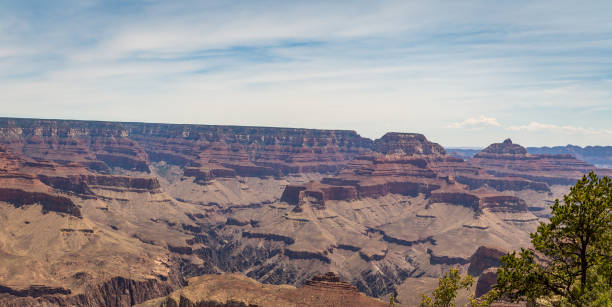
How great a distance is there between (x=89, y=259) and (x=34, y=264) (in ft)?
71.5

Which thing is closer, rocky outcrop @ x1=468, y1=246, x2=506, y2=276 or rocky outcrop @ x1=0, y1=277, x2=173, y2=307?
rocky outcrop @ x1=0, y1=277, x2=173, y2=307

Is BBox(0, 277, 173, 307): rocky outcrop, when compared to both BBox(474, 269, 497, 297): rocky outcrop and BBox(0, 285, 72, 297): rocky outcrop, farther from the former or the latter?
BBox(474, 269, 497, 297): rocky outcrop

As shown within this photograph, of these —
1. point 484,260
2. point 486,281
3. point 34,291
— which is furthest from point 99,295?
point 484,260

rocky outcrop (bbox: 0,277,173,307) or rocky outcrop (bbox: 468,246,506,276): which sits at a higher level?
rocky outcrop (bbox: 468,246,506,276)

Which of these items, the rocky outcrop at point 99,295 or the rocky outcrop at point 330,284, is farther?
the rocky outcrop at point 99,295

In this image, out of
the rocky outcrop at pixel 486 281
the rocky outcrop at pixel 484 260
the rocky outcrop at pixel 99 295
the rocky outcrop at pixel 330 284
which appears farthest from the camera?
the rocky outcrop at pixel 484 260

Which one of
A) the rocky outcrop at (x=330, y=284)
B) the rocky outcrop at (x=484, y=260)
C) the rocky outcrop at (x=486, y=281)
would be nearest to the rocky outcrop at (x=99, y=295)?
the rocky outcrop at (x=330, y=284)

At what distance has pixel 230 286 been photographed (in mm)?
127000

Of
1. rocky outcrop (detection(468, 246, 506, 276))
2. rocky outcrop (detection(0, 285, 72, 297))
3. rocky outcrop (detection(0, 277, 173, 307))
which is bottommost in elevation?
rocky outcrop (detection(0, 277, 173, 307))

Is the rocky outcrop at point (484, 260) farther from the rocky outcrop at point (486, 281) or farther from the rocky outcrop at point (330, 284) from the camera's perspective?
the rocky outcrop at point (330, 284)

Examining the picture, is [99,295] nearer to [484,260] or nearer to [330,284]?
[330,284]

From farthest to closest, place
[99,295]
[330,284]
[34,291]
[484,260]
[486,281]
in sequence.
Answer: [484,260], [99,295], [34,291], [486,281], [330,284]

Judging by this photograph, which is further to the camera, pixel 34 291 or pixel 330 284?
pixel 34 291

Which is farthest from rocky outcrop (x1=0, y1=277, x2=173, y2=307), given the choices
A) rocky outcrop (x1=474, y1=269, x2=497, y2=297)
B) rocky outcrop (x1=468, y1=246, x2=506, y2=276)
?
rocky outcrop (x1=468, y1=246, x2=506, y2=276)
